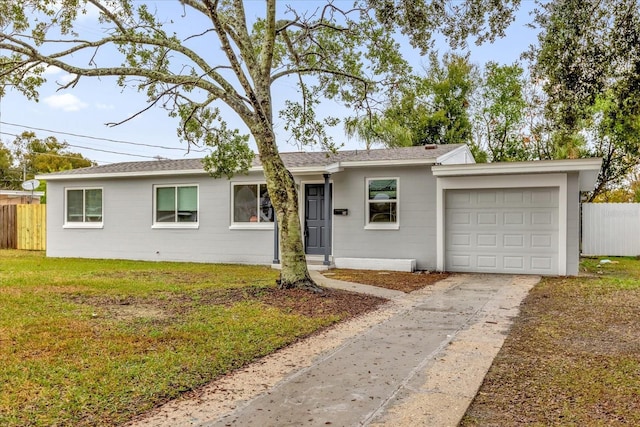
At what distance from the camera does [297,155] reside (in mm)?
16594

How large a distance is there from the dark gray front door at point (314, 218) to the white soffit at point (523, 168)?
131 inches

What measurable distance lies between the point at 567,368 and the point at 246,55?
269 inches

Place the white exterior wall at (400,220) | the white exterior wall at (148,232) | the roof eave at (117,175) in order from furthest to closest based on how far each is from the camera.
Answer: the roof eave at (117,175)
the white exterior wall at (148,232)
the white exterior wall at (400,220)

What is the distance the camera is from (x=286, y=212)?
28.3ft

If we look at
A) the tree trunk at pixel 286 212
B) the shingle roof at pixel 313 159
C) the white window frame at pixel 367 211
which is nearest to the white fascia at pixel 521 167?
the shingle roof at pixel 313 159

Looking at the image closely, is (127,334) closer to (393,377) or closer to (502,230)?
(393,377)

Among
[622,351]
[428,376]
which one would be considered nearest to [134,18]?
[428,376]

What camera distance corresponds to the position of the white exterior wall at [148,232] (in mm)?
14836

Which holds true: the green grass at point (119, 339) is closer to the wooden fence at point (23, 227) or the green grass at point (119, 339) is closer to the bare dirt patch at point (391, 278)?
the bare dirt patch at point (391, 278)

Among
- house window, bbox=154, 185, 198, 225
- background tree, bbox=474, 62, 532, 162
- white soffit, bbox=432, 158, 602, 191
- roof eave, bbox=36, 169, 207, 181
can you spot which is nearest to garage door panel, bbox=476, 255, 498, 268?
white soffit, bbox=432, 158, 602, 191

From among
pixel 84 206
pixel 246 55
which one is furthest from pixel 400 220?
pixel 84 206

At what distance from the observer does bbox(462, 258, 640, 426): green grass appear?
3.69 m

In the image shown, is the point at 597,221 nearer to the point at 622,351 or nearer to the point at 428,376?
the point at 622,351

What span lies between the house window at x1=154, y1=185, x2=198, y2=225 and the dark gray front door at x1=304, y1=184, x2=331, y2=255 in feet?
11.8
